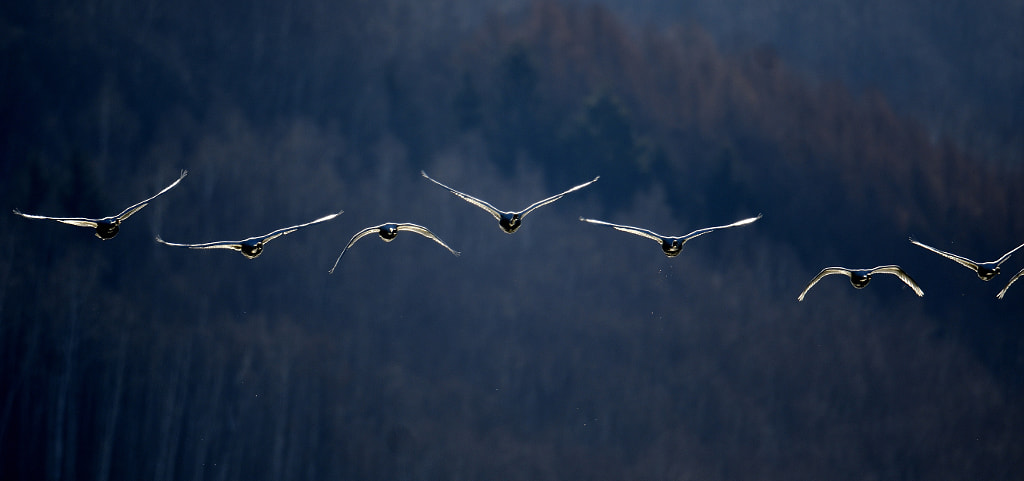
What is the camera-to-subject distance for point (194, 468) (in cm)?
7894

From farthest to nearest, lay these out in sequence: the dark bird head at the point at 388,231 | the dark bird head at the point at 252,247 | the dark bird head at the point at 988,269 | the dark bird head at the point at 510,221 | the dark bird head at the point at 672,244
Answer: the dark bird head at the point at 988,269, the dark bird head at the point at 672,244, the dark bird head at the point at 252,247, the dark bird head at the point at 510,221, the dark bird head at the point at 388,231

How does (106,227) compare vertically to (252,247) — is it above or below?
above

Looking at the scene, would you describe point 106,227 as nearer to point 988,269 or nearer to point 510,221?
point 510,221

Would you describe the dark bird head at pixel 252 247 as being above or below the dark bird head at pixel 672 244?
below

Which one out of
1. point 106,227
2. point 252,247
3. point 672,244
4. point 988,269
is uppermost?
point 106,227

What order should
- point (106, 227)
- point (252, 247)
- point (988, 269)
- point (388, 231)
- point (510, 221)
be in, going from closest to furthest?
point (388, 231) < point (510, 221) < point (252, 247) < point (106, 227) < point (988, 269)

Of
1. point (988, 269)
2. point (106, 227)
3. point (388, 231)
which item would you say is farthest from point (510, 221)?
point (988, 269)

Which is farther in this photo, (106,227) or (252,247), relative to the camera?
(106,227)

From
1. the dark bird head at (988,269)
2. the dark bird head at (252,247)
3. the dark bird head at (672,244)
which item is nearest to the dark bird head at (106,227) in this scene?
the dark bird head at (252,247)

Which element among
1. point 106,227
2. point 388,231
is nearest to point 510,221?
point 388,231

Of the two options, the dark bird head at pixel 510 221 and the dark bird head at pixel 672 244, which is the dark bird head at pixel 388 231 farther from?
the dark bird head at pixel 672 244

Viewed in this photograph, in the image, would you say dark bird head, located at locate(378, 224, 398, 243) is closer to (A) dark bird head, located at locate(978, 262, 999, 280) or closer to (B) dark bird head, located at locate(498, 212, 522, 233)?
(B) dark bird head, located at locate(498, 212, 522, 233)

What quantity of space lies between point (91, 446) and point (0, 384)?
26.7ft

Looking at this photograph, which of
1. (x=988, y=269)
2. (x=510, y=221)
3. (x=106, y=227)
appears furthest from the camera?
(x=988, y=269)
